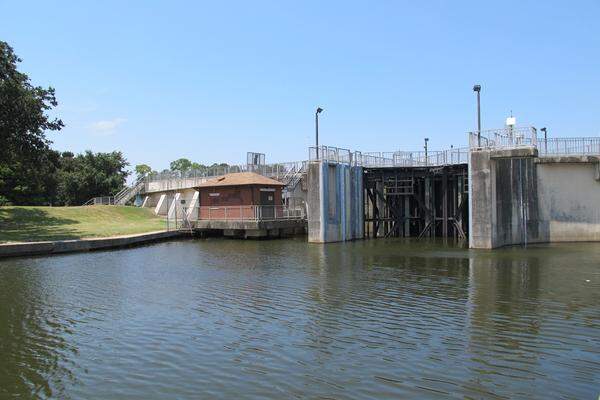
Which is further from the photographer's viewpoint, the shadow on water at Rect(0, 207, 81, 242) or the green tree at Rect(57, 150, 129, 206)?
the green tree at Rect(57, 150, 129, 206)

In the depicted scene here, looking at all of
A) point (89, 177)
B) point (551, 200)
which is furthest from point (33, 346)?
point (89, 177)

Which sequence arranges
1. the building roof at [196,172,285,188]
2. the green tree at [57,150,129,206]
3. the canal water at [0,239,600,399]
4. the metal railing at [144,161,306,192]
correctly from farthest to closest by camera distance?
1. the green tree at [57,150,129,206]
2. the metal railing at [144,161,306,192]
3. the building roof at [196,172,285,188]
4. the canal water at [0,239,600,399]

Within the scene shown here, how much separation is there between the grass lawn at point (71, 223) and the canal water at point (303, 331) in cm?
1094

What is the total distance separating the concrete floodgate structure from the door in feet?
0.59

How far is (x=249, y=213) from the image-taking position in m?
36.7

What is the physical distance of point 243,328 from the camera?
1220cm

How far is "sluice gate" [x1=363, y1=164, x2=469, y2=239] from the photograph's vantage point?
3662 centimetres

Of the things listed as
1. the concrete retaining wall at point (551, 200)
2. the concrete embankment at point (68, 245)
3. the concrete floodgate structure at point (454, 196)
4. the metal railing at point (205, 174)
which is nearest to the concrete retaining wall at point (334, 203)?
the concrete floodgate structure at point (454, 196)

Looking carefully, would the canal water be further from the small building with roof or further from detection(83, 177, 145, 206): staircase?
detection(83, 177, 145, 206): staircase

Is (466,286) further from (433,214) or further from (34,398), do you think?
(433,214)

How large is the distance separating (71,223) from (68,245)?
14.4m

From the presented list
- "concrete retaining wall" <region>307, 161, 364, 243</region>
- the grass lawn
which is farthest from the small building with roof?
"concrete retaining wall" <region>307, 161, 364, 243</region>

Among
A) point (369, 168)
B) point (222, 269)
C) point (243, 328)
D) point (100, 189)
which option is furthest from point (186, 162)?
point (243, 328)

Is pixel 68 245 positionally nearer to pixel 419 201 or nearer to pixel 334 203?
pixel 334 203
